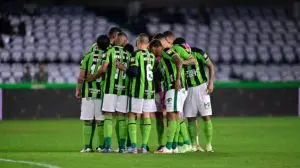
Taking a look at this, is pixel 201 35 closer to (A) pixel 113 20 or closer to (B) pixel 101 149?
(A) pixel 113 20

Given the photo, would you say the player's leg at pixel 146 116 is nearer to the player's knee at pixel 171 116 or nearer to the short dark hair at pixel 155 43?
the player's knee at pixel 171 116

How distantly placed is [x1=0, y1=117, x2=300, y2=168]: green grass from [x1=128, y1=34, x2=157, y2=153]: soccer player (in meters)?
0.70

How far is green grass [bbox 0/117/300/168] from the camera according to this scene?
14.6m

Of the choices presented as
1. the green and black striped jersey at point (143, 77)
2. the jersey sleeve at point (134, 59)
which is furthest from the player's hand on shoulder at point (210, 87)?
the jersey sleeve at point (134, 59)

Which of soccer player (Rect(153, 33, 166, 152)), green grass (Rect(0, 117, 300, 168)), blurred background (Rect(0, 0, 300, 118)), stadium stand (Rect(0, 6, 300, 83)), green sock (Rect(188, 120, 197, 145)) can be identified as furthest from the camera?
stadium stand (Rect(0, 6, 300, 83))

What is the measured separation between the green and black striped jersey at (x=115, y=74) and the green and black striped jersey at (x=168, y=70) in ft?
2.12

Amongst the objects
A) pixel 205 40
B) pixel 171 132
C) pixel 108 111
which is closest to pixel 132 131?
pixel 108 111

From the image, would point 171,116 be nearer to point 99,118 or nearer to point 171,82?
point 171,82

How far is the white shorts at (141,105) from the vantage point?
54.2 feet

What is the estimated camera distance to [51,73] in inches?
1331

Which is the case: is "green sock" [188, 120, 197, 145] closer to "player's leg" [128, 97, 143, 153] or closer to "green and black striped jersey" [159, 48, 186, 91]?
"green and black striped jersey" [159, 48, 186, 91]

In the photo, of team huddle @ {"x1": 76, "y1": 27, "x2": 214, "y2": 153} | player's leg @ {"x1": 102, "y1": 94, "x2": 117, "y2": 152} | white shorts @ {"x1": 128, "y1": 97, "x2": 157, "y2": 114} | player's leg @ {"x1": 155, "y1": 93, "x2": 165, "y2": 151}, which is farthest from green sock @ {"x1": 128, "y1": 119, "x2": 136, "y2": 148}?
player's leg @ {"x1": 155, "y1": 93, "x2": 165, "y2": 151}

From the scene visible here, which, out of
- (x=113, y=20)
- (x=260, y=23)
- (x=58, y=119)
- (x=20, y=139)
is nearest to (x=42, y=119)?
(x=58, y=119)

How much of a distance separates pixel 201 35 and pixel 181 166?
80.6 feet
